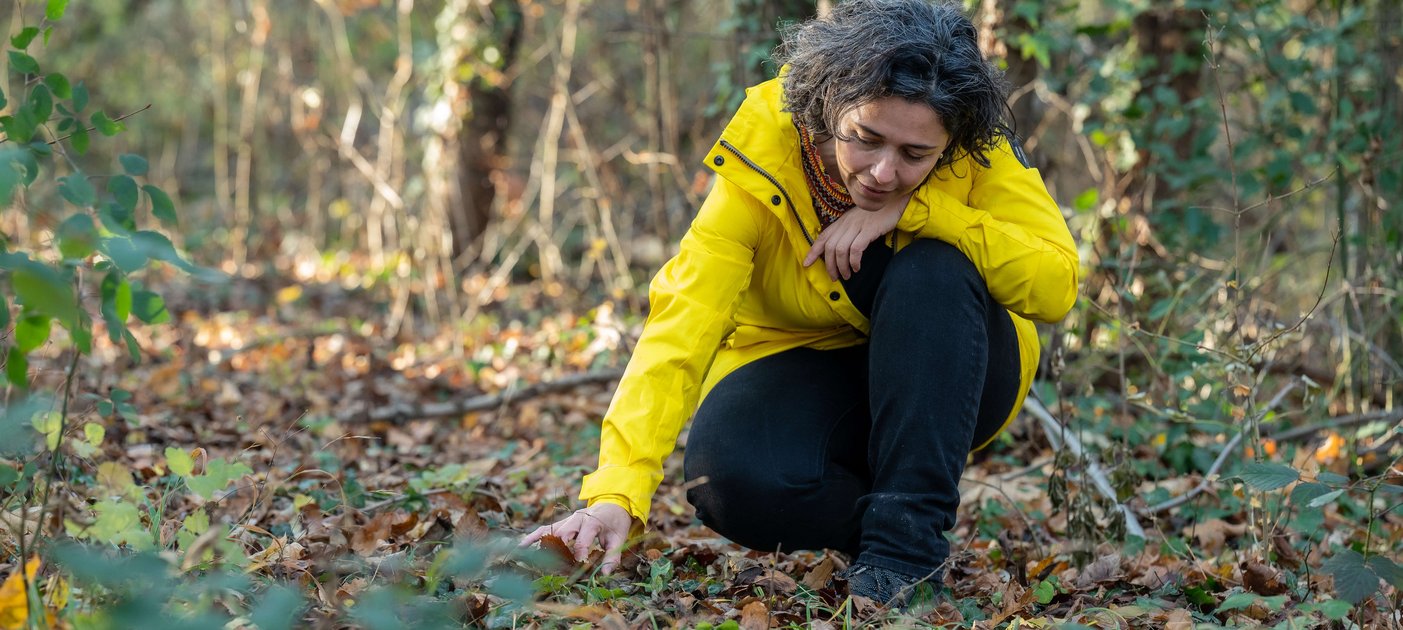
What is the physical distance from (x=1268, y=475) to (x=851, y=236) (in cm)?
Answer: 82

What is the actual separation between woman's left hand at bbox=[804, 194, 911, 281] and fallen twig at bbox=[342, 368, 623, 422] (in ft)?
6.66

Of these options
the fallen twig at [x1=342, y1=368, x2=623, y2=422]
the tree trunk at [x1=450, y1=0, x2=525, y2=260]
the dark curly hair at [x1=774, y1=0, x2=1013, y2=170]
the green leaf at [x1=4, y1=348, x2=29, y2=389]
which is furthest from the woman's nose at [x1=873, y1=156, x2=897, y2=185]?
the tree trunk at [x1=450, y1=0, x2=525, y2=260]

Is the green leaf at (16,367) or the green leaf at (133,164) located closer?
the green leaf at (16,367)

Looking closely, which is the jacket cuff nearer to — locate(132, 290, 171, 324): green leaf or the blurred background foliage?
locate(132, 290, 171, 324): green leaf

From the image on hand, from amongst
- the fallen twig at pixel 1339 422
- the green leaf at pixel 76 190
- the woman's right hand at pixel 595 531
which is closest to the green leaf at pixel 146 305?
the green leaf at pixel 76 190

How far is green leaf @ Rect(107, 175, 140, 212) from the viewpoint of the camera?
1.61 metres

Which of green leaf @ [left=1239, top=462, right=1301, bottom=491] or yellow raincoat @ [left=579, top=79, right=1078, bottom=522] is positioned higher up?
yellow raincoat @ [left=579, top=79, right=1078, bottom=522]

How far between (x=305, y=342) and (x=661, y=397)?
3.97 metres

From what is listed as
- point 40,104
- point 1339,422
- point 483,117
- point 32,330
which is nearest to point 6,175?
point 32,330

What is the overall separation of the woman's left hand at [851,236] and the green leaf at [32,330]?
4.31ft

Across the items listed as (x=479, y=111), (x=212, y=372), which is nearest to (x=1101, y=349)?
(x=212, y=372)

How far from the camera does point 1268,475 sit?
1937 millimetres

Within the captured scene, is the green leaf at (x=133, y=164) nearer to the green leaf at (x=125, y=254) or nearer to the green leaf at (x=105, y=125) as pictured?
the green leaf at (x=105, y=125)

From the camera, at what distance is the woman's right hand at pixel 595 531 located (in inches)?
76.0
